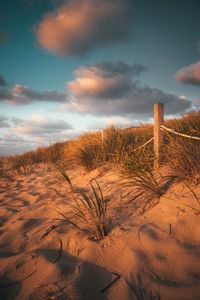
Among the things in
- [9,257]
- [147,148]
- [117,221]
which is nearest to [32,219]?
[9,257]

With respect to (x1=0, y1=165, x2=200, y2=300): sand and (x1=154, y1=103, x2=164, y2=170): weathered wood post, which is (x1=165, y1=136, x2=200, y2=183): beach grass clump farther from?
(x1=154, y1=103, x2=164, y2=170): weathered wood post

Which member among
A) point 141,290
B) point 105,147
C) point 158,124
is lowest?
point 141,290

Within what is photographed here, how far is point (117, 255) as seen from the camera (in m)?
2.25

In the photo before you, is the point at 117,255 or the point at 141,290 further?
the point at 117,255

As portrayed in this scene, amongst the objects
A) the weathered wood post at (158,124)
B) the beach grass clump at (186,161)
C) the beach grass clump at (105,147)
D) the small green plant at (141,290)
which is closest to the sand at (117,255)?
the small green plant at (141,290)

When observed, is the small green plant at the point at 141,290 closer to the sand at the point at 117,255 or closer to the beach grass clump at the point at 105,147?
the sand at the point at 117,255

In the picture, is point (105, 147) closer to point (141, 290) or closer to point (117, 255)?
point (117, 255)

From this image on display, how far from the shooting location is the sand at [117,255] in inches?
72.7

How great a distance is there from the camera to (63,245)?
102 inches

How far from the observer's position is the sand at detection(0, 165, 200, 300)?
6.06ft

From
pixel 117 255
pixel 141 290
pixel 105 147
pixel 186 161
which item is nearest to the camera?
pixel 141 290

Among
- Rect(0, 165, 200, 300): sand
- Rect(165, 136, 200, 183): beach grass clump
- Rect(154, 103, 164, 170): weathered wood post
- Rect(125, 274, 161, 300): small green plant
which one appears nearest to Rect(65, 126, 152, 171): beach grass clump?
Rect(154, 103, 164, 170): weathered wood post

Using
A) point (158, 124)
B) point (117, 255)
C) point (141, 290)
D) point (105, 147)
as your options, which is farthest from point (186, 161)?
point (105, 147)

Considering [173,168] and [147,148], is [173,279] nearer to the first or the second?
[173,168]
